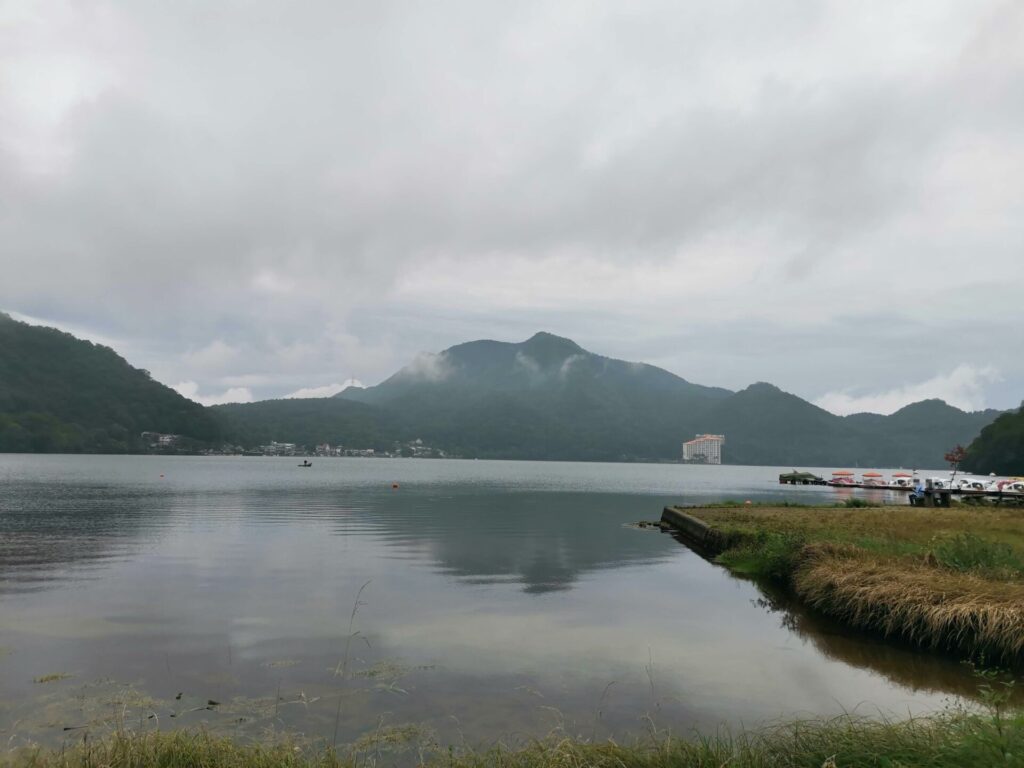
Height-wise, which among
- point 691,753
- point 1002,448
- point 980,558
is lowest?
point 691,753

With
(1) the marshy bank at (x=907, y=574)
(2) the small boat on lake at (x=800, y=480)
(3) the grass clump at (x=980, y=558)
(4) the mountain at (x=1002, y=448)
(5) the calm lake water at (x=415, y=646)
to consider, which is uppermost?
(4) the mountain at (x=1002, y=448)

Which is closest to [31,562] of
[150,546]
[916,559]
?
[150,546]

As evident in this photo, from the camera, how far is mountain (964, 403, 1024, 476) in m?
136

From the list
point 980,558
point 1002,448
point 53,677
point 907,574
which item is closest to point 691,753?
point 53,677

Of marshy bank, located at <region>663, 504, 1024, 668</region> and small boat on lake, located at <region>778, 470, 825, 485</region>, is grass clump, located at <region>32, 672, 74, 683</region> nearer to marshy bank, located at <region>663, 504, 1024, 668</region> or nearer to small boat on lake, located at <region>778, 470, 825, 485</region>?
marshy bank, located at <region>663, 504, 1024, 668</region>

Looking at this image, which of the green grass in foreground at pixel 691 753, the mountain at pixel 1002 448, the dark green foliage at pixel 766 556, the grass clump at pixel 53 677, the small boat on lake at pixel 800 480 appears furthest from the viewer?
the mountain at pixel 1002 448

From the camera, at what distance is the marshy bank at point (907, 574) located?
14.0 meters

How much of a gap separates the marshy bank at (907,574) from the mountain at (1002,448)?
427ft

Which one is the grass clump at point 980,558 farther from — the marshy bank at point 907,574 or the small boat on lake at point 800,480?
the small boat on lake at point 800,480

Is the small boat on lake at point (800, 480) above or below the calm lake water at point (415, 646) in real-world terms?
below

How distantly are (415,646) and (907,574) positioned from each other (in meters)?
12.5

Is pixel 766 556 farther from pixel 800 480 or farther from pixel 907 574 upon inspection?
pixel 800 480

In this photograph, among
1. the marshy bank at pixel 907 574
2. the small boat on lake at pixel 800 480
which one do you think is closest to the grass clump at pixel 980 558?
the marshy bank at pixel 907 574

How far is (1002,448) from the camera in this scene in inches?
5527
